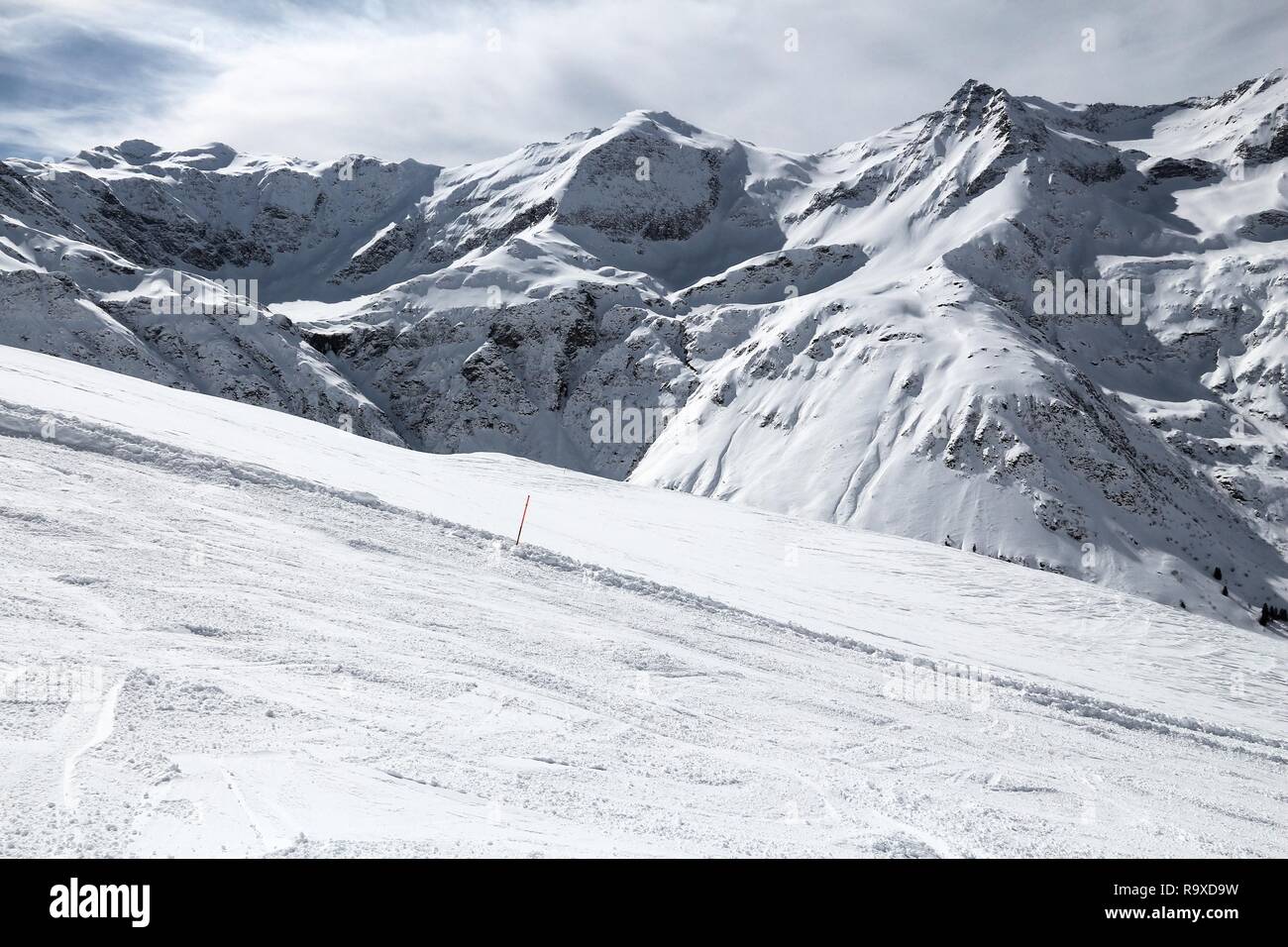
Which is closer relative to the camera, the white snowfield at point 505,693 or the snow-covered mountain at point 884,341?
the white snowfield at point 505,693

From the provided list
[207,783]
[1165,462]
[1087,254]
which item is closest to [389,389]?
[1165,462]

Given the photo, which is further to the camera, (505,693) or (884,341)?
(884,341)

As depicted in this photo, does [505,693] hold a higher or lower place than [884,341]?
lower

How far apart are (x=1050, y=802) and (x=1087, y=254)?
6783 inches

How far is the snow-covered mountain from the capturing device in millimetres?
88312

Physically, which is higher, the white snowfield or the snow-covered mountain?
the snow-covered mountain

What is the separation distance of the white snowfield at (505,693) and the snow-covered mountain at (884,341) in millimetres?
67964

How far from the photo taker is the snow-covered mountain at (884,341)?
3477 inches

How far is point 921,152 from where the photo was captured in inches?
7180

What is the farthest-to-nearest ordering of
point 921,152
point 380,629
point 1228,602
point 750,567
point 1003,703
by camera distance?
1. point 921,152
2. point 1228,602
3. point 750,567
4. point 1003,703
5. point 380,629

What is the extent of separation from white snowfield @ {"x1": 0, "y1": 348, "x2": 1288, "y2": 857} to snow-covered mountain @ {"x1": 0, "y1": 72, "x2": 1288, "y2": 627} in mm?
67964

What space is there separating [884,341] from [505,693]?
106545mm

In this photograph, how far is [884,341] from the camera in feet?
349
